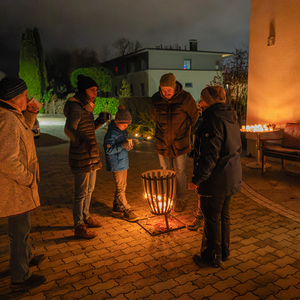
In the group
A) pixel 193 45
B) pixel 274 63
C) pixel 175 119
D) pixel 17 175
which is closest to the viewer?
pixel 17 175

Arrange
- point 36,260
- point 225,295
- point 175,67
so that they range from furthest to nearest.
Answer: point 175,67 < point 36,260 < point 225,295

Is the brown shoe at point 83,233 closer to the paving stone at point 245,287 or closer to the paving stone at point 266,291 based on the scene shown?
the paving stone at point 245,287

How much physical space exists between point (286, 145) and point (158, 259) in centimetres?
523

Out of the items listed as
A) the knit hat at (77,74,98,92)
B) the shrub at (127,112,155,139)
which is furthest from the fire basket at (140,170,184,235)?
the shrub at (127,112,155,139)

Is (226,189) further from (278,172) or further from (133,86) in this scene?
(133,86)

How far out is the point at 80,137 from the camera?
12.8ft

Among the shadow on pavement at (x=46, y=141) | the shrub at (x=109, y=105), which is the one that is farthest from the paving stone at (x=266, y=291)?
the shrub at (x=109, y=105)

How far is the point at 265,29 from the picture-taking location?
27.7 ft

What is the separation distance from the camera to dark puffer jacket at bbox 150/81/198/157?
15.3 feet

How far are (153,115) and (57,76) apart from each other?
158 feet

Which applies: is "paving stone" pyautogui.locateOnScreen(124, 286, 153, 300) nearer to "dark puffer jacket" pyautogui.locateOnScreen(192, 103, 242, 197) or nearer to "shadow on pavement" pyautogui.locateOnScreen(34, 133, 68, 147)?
"dark puffer jacket" pyautogui.locateOnScreen(192, 103, 242, 197)

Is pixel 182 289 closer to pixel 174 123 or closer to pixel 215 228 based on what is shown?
pixel 215 228

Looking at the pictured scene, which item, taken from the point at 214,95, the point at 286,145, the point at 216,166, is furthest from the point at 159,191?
the point at 286,145

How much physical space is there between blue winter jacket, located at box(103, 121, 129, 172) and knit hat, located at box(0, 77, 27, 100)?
183cm
